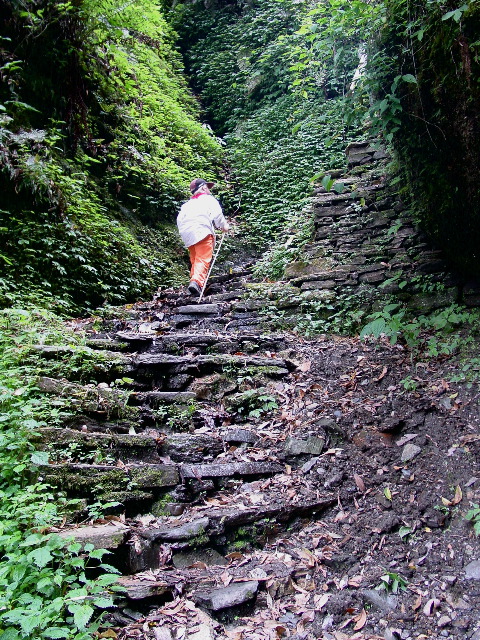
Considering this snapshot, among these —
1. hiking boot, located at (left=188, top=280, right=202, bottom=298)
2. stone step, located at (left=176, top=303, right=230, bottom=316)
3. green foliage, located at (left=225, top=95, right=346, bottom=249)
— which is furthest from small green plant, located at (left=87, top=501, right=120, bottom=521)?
green foliage, located at (left=225, top=95, right=346, bottom=249)

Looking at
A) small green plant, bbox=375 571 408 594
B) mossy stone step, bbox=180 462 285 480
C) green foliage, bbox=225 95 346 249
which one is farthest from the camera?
green foliage, bbox=225 95 346 249

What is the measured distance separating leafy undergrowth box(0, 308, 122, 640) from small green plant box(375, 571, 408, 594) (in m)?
1.59

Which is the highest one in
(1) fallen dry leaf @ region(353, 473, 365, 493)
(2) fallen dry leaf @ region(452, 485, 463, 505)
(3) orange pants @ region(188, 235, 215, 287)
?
(3) orange pants @ region(188, 235, 215, 287)

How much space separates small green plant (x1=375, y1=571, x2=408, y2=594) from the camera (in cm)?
279

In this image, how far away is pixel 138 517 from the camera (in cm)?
317

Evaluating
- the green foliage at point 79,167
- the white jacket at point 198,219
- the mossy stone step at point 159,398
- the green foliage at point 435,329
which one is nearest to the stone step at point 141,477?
the mossy stone step at point 159,398

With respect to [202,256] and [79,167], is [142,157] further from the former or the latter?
[202,256]

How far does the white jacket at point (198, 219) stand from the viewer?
25.2 feet

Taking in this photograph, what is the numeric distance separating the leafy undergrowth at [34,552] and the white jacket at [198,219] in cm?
463

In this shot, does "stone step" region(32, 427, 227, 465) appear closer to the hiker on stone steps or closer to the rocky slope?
the rocky slope

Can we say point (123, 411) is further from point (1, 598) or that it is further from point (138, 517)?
point (1, 598)

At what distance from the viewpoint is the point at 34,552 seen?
2188mm

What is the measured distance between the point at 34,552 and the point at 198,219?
6165mm

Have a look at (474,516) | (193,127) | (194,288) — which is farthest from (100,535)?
(193,127)
